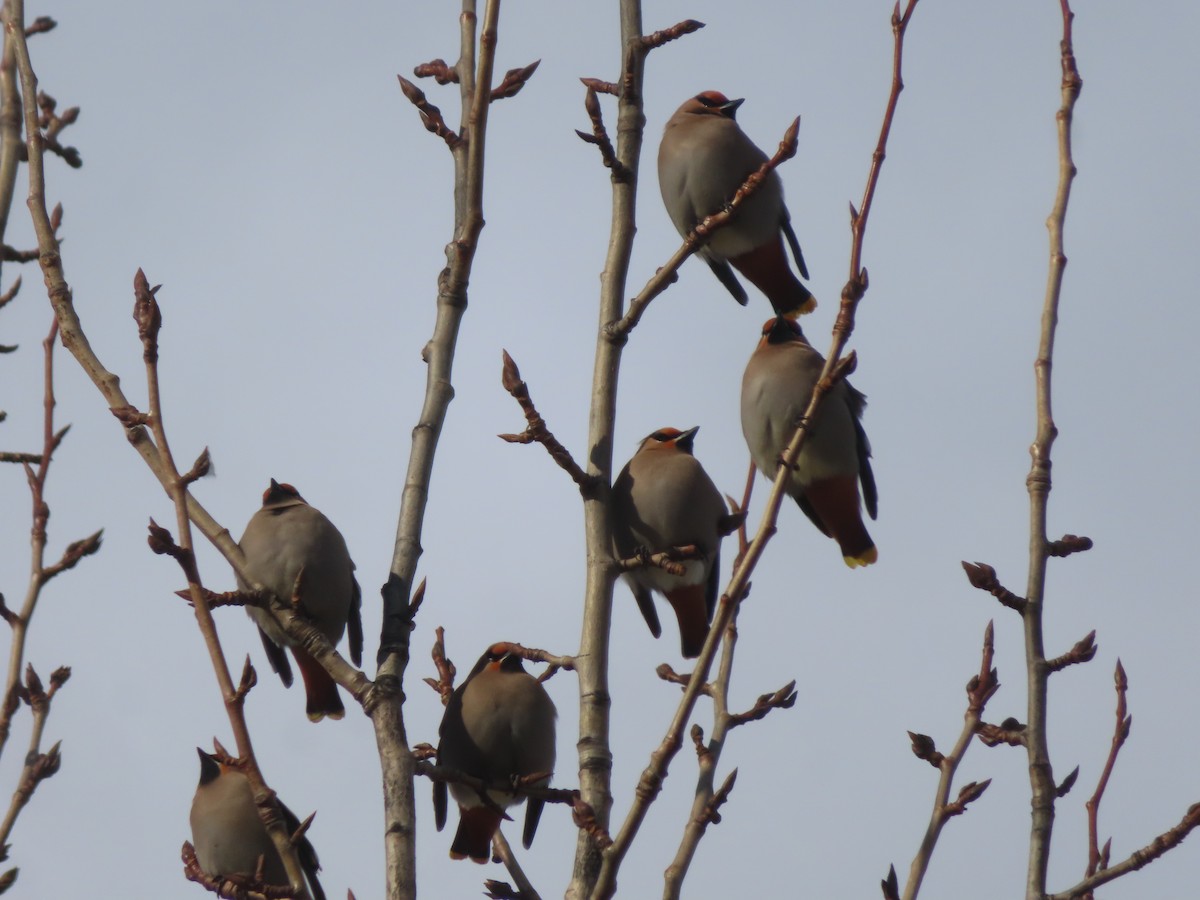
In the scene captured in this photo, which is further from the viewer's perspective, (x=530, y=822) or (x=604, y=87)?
(x=530, y=822)

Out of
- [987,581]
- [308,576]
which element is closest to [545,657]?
[987,581]

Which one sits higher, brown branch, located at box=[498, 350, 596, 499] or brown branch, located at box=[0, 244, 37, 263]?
brown branch, located at box=[0, 244, 37, 263]

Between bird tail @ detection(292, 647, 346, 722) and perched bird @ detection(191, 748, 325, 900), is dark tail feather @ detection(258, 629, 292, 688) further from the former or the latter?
perched bird @ detection(191, 748, 325, 900)

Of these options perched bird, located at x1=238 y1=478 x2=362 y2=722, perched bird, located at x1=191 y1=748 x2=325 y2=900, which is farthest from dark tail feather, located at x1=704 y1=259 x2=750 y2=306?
perched bird, located at x1=191 y1=748 x2=325 y2=900

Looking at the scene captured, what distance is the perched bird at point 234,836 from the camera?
4883 mm

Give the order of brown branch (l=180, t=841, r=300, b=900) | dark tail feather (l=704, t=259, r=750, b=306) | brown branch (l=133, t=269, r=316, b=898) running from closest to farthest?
brown branch (l=133, t=269, r=316, b=898) → brown branch (l=180, t=841, r=300, b=900) → dark tail feather (l=704, t=259, r=750, b=306)

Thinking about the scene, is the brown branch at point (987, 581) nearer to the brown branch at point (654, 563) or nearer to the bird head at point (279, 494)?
the brown branch at point (654, 563)

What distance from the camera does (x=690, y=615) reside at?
4535 millimetres

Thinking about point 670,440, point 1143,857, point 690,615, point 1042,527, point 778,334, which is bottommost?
point 1143,857

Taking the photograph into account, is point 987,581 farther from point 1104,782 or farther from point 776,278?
point 776,278

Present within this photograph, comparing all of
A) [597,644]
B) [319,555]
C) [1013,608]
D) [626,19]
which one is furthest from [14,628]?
[1013,608]

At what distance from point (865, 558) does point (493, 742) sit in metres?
1.36

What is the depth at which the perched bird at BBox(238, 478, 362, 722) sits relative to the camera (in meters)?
4.55

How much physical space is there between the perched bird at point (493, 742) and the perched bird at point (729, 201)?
152 centimetres
